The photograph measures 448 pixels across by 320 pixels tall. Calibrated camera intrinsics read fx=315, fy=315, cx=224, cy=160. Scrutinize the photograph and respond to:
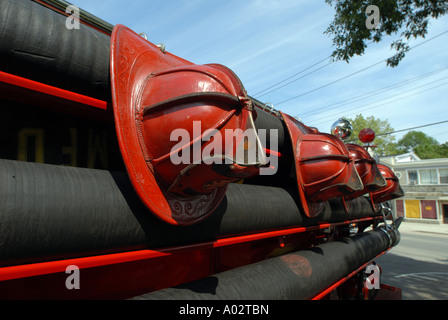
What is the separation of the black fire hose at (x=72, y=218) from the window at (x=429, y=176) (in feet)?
93.7

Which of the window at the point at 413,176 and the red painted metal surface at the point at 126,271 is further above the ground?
the window at the point at 413,176

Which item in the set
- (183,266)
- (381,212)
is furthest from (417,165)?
(183,266)

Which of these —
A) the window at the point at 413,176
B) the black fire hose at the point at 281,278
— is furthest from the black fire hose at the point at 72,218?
the window at the point at 413,176

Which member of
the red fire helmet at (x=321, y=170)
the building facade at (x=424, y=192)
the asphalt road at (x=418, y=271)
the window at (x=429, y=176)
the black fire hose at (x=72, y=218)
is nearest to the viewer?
the black fire hose at (x=72, y=218)

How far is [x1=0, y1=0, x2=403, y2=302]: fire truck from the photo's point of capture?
3.23 ft

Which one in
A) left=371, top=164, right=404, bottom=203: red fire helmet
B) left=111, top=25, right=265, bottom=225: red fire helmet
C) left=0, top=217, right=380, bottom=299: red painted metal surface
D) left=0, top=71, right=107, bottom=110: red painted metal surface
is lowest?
left=0, top=217, right=380, bottom=299: red painted metal surface

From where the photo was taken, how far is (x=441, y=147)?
44.6 meters

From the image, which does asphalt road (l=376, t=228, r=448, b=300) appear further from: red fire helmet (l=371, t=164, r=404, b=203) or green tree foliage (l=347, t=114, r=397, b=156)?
green tree foliage (l=347, t=114, r=397, b=156)

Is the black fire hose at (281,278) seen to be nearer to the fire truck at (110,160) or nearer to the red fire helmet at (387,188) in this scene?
the fire truck at (110,160)

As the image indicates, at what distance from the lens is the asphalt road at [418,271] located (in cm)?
617

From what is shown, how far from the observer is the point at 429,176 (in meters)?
25.1

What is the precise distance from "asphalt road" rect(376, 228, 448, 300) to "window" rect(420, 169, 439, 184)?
49.6ft

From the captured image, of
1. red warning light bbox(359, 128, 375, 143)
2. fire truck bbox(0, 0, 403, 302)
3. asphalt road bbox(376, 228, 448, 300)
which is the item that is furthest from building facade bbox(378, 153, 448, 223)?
Result: fire truck bbox(0, 0, 403, 302)
